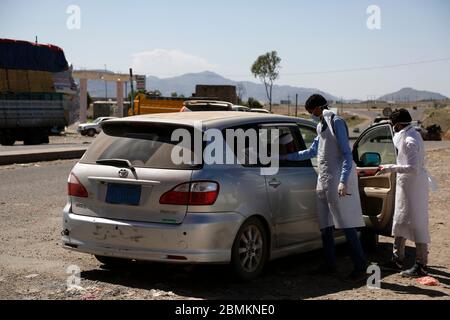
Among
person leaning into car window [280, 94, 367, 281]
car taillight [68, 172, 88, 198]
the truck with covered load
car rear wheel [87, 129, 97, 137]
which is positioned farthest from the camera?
car rear wheel [87, 129, 97, 137]

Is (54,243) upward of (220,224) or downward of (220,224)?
downward

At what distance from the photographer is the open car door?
7289 millimetres

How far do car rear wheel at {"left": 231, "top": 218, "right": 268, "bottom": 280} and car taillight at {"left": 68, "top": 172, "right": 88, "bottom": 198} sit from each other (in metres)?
1.49

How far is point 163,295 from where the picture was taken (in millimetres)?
5910

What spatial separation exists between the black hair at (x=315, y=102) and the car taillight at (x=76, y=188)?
2.29 m

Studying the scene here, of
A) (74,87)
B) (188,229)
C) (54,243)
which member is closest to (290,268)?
(188,229)

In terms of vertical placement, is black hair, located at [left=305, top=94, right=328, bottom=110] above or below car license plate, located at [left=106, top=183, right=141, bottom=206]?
above

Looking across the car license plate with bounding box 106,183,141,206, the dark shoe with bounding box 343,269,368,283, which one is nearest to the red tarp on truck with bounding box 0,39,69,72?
the car license plate with bounding box 106,183,141,206

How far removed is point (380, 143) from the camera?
26.9 ft

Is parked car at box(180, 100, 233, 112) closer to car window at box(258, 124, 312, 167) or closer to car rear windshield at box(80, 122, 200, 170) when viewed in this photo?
car window at box(258, 124, 312, 167)

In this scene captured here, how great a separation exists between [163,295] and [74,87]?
1207 inches

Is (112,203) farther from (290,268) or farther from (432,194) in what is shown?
(432,194)

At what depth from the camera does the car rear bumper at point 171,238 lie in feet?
19.4

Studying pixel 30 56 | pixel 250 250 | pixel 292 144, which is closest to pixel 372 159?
pixel 292 144
